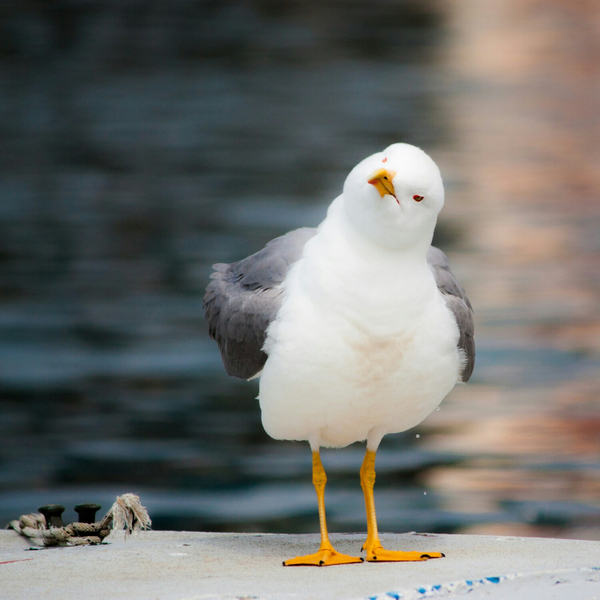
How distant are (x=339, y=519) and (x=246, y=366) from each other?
2.35 metres

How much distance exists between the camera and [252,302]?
2.65 meters

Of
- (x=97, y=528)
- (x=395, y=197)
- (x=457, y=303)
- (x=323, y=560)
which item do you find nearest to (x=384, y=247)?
(x=395, y=197)

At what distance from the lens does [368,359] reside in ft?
7.91

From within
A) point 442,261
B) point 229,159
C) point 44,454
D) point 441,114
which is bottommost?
point 44,454

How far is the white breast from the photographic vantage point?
2391 mm

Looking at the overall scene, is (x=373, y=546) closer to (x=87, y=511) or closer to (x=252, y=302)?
(x=252, y=302)

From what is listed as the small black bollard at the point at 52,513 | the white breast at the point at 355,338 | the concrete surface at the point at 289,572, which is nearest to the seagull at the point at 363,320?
the white breast at the point at 355,338

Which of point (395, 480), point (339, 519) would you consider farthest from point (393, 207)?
point (395, 480)

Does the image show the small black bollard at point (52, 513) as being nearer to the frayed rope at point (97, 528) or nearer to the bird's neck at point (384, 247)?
the frayed rope at point (97, 528)

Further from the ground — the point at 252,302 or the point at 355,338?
the point at 252,302

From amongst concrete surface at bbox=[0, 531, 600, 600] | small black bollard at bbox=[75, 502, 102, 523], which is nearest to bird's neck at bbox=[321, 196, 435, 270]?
concrete surface at bbox=[0, 531, 600, 600]

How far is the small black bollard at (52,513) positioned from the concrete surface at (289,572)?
0.25 meters

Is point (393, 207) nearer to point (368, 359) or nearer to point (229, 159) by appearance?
point (368, 359)

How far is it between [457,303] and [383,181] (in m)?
0.58
